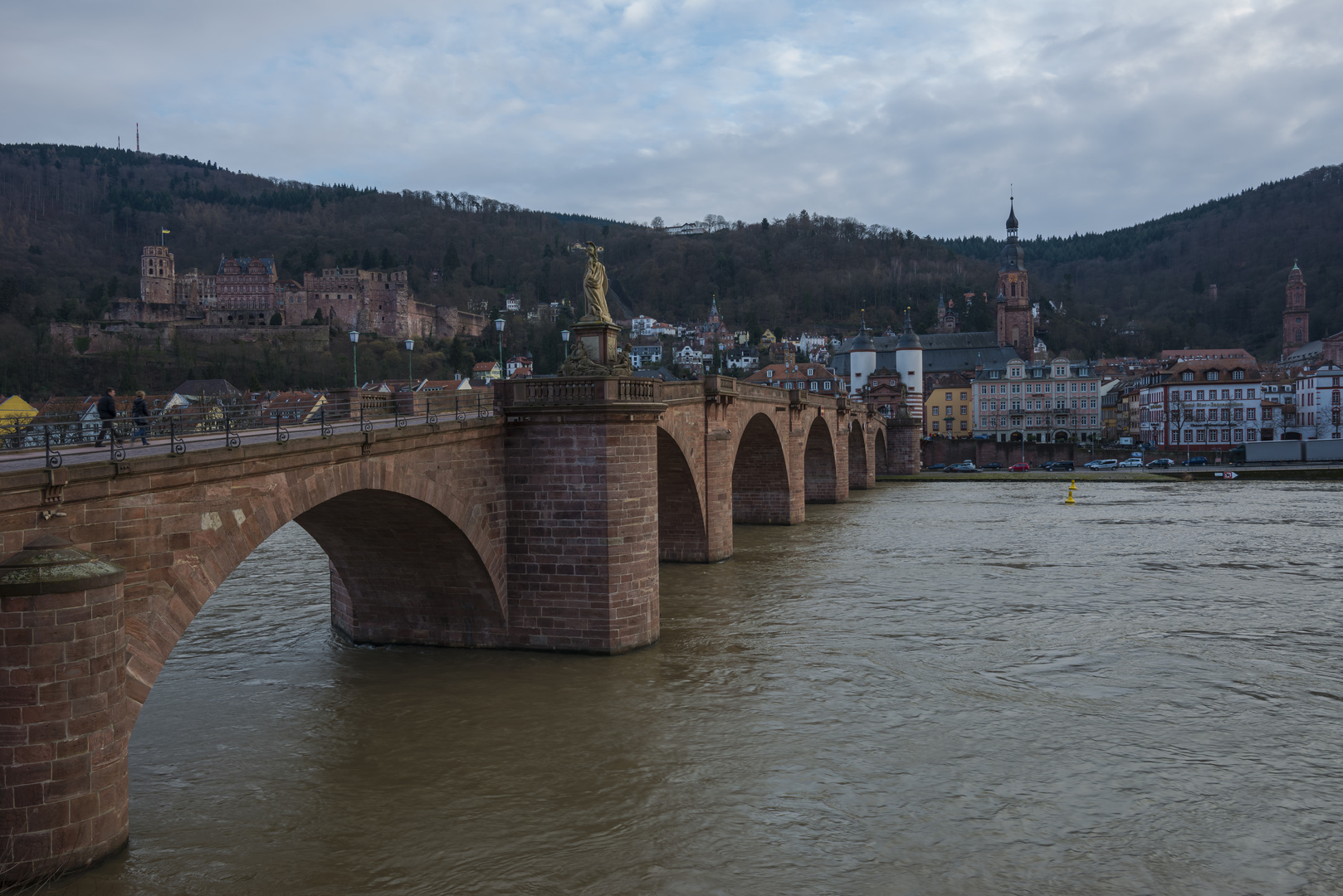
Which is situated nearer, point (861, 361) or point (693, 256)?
point (861, 361)

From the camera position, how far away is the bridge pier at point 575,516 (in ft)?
60.4

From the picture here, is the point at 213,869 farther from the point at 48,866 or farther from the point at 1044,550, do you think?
the point at 1044,550

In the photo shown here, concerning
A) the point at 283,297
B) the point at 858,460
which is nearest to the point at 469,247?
the point at 283,297

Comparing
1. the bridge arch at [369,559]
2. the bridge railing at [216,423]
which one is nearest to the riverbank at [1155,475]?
the bridge railing at [216,423]

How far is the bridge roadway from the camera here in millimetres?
9102

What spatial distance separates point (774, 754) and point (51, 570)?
9329 mm

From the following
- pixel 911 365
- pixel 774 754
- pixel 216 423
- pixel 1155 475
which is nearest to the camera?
pixel 774 754

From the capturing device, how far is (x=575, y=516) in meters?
18.6

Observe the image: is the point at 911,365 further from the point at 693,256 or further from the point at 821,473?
the point at 693,256

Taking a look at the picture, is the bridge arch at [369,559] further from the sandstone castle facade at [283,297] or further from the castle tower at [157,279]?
the castle tower at [157,279]

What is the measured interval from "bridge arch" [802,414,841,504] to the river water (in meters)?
28.5

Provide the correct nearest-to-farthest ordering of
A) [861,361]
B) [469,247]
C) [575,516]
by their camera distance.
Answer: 1. [575,516]
2. [861,361]
3. [469,247]

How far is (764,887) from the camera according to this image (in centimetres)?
1025

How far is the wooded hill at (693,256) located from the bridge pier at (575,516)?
107 metres
